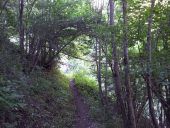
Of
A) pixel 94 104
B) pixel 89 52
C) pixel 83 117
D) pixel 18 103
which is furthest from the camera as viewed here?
pixel 89 52

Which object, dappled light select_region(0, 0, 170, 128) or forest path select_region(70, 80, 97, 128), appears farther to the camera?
forest path select_region(70, 80, 97, 128)

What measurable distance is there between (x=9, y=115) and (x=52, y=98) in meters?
6.19

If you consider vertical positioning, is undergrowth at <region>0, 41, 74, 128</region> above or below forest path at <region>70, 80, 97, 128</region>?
above

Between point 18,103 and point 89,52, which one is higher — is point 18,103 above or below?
below

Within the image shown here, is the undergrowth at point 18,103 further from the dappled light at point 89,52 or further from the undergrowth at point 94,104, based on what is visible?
the undergrowth at point 94,104

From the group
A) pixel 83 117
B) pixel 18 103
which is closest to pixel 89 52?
pixel 83 117

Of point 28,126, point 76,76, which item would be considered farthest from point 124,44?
point 76,76

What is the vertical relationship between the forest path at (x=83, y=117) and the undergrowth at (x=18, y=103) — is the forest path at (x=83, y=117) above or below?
below

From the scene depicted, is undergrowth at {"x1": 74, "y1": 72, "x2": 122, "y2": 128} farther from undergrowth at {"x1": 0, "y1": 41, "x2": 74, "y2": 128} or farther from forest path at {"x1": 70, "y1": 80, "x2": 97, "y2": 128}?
undergrowth at {"x1": 0, "y1": 41, "x2": 74, "y2": 128}

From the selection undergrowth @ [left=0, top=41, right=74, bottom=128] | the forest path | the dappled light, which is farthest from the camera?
the forest path

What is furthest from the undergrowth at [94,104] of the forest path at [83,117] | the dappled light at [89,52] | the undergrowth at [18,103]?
the undergrowth at [18,103]

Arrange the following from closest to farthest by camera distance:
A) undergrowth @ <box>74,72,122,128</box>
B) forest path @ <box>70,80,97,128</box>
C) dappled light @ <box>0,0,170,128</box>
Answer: dappled light @ <box>0,0,170,128</box> < undergrowth @ <box>74,72,122,128</box> < forest path @ <box>70,80,97,128</box>

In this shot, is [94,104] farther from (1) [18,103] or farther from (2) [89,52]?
(1) [18,103]

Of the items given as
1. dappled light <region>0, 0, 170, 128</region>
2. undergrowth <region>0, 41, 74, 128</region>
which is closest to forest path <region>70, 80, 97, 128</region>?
dappled light <region>0, 0, 170, 128</region>
